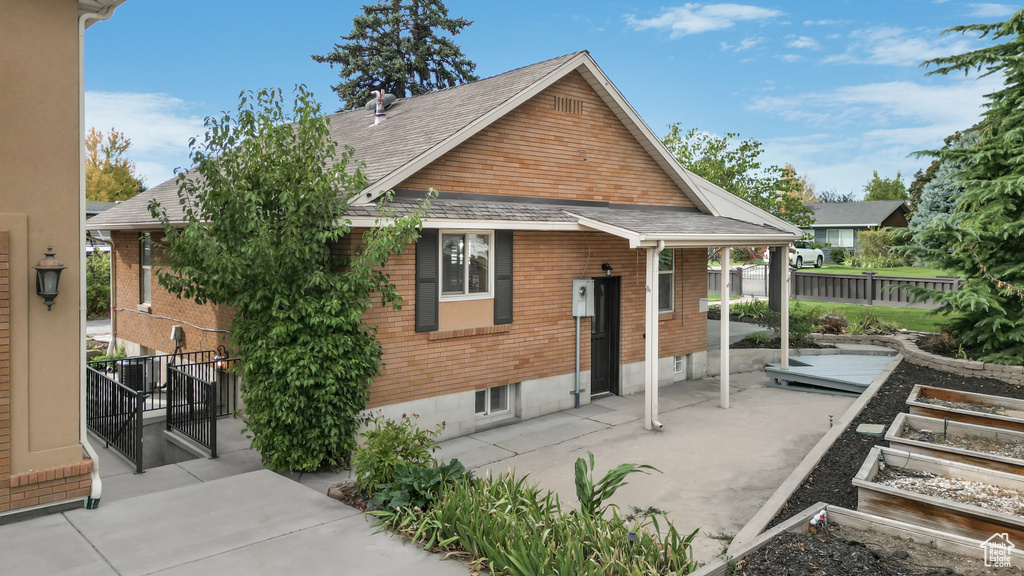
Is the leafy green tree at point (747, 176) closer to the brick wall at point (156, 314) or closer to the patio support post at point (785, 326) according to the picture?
the patio support post at point (785, 326)

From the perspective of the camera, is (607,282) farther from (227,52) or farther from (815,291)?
(227,52)

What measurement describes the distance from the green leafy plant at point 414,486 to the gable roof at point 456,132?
365 centimetres

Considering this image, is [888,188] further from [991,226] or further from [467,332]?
[467,332]

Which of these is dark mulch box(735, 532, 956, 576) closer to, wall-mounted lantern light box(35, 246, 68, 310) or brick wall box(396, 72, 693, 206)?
wall-mounted lantern light box(35, 246, 68, 310)

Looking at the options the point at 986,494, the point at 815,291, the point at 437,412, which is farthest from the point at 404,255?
the point at 815,291

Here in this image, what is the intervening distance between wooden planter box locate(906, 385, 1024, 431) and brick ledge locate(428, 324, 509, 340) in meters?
6.35

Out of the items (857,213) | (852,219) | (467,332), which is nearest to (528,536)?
(467,332)

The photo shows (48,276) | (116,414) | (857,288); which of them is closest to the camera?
(48,276)

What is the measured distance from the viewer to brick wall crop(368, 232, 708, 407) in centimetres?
967

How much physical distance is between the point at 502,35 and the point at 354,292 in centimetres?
4350

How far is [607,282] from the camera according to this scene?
1308 cm

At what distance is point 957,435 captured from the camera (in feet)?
30.3

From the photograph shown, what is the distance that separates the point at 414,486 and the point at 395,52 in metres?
34.5
